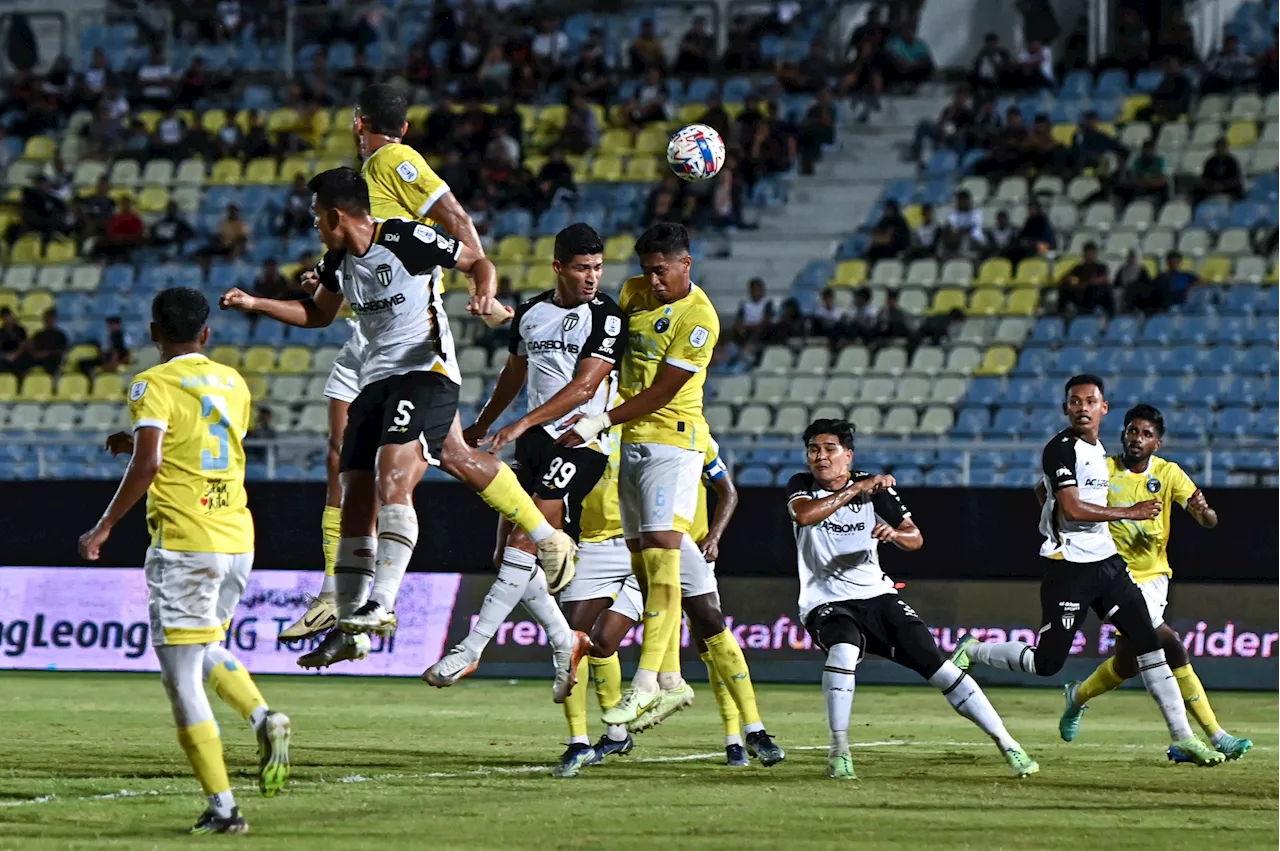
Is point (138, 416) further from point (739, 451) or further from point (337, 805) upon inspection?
point (739, 451)

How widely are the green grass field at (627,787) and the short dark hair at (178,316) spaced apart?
2087 millimetres

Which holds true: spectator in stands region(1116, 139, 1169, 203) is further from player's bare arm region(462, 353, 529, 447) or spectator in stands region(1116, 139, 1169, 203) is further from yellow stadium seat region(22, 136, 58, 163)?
yellow stadium seat region(22, 136, 58, 163)

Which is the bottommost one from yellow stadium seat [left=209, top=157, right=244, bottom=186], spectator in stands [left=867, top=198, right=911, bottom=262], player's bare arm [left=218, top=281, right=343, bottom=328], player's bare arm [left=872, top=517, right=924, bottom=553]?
player's bare arm [left=872, top=517, right=924, bottom=553]

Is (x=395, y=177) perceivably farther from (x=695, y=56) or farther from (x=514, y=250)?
(x=695, y=56)

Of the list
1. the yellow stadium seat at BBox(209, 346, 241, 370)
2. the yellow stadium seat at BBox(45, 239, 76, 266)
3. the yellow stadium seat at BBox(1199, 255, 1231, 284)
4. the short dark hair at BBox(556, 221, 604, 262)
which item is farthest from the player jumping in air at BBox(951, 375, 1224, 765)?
the yellow stadium seat at BBox(45, 239, 76, 266)

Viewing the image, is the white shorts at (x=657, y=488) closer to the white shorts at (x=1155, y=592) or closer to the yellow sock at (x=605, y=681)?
the yellow sock at (x=605, y=681)

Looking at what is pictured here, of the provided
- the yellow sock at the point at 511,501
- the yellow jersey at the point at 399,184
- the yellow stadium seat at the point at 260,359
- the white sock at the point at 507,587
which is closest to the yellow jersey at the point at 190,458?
the yellow sock at the point at 511,501

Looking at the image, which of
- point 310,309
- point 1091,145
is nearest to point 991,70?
point 1091,145

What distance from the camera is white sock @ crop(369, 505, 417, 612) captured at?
32.2ft

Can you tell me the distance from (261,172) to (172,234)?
1.73 meters

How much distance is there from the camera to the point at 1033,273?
23.4 metres

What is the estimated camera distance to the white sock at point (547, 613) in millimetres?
10680

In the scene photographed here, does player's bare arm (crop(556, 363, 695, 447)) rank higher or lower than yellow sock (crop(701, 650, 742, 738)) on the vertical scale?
higher

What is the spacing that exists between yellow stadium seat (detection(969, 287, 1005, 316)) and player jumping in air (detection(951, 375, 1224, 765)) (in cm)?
1126
